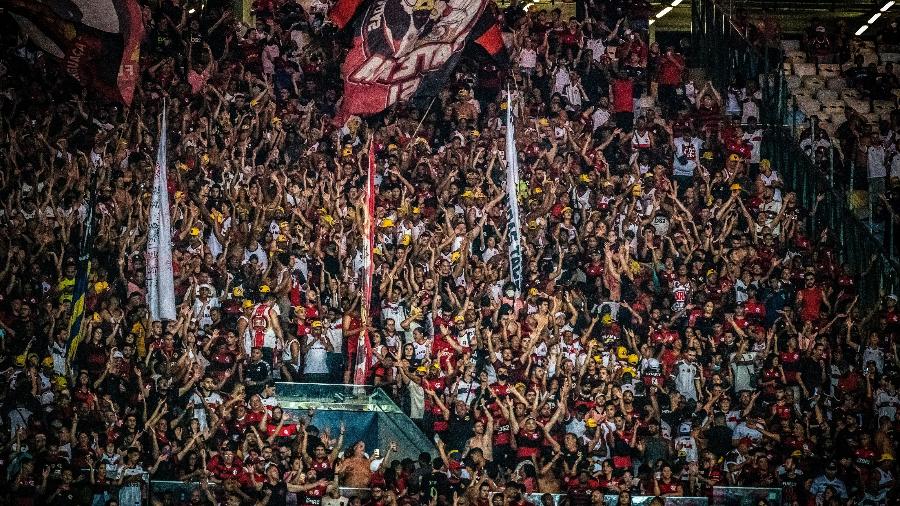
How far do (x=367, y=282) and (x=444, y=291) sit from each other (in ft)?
3.63

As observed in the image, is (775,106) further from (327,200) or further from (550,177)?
(327,200)

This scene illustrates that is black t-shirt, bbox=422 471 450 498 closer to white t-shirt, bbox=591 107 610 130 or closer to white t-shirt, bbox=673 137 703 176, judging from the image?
white t-shirt, bbox=673 137 703 176

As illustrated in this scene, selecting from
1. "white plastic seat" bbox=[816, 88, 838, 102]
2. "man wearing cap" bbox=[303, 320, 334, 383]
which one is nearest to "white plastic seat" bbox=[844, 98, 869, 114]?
"white plastic seat" bbox=[816, 88, 838, 102]

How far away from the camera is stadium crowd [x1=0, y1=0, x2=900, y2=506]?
1984 centimetres

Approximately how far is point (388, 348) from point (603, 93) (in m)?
5.96

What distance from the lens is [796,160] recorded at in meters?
22.6

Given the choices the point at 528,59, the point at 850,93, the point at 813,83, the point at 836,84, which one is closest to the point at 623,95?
the point at 528,59

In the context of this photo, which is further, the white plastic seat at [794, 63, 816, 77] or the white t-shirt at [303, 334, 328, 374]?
the white plastic seat at [794, 63, 816, 77]

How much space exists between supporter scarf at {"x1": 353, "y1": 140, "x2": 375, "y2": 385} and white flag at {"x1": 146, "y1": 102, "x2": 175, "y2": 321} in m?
2.68

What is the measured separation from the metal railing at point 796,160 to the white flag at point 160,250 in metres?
8.97

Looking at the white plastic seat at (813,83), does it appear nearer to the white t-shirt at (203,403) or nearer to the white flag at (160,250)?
the white flag at (160,250)

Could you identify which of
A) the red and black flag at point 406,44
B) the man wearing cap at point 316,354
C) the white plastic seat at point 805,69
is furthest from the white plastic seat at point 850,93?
the man wearing cap at point 316,354

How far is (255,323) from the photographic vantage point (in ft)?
69.0

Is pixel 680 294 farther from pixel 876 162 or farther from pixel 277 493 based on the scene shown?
pixel 277 493
